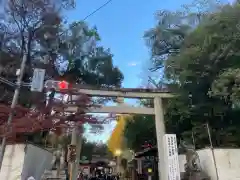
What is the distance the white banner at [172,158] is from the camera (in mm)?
9297

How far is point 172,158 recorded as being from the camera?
9.75m

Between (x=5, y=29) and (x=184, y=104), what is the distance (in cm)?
930

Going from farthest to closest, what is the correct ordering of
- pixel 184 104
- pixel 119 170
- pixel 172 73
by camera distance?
pixel 119 170 < pixel 184 104 < pixel 172 73

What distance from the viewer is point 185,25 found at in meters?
14.5

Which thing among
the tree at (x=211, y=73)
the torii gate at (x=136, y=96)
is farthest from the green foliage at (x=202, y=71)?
the torii gate at (x=136, y=96)

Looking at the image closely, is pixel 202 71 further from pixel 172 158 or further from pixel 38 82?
pixel 38 82

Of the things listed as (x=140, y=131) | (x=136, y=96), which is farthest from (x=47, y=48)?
(x=140, y=131)

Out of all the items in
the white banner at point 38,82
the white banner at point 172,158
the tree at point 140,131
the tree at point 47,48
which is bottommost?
the white banner at point 172,158

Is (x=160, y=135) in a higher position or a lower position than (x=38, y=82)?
higher

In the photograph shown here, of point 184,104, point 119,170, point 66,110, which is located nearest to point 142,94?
point 184,104

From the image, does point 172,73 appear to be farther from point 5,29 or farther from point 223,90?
point 5,29

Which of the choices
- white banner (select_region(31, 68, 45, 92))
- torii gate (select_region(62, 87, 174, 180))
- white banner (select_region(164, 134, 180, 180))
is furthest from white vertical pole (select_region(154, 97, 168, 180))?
white banner (select_region(31, 68, 45, 92))

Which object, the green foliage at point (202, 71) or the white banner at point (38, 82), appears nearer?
the white banner at point (38, 82)

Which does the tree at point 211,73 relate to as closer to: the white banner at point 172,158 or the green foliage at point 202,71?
the green foliage at point 202,71
